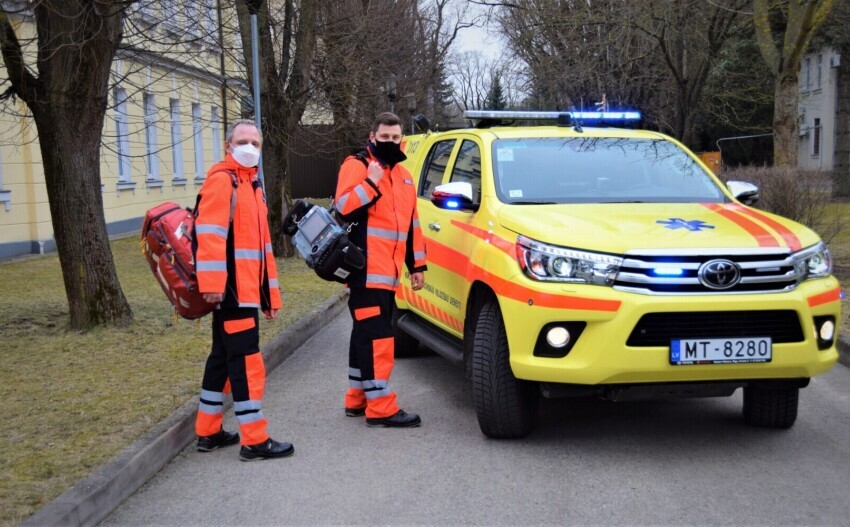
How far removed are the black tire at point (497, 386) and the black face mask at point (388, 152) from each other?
1.17m

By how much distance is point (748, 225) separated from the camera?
18.5 feet

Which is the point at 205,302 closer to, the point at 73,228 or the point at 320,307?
the point at 73,228

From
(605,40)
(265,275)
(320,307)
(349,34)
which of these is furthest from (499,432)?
(605,40)

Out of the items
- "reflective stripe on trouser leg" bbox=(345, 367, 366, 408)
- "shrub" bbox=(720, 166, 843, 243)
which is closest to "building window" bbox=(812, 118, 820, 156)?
"shrub" bbox=(720, 166, 843, 243)

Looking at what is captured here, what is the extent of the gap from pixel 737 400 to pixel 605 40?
12.6 metres

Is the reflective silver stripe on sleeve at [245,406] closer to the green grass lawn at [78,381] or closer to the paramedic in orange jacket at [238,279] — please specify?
the paramedic in orange jacket at [238,279]

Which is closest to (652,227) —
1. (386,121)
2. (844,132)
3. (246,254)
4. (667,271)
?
(667,271)

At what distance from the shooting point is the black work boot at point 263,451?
18.2 feet

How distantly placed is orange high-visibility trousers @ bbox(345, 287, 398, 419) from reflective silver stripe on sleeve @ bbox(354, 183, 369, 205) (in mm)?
552

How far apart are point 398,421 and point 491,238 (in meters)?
1.34

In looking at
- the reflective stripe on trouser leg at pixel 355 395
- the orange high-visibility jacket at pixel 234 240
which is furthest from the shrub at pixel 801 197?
the orange high-visibility jacket at pixel 234 240

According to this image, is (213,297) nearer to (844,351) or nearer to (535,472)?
(535,472)

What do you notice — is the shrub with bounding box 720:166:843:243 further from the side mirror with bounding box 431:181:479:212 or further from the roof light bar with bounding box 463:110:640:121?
the side mirror with bounding box 431:181:479:212

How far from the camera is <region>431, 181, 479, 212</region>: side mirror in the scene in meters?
6.31
